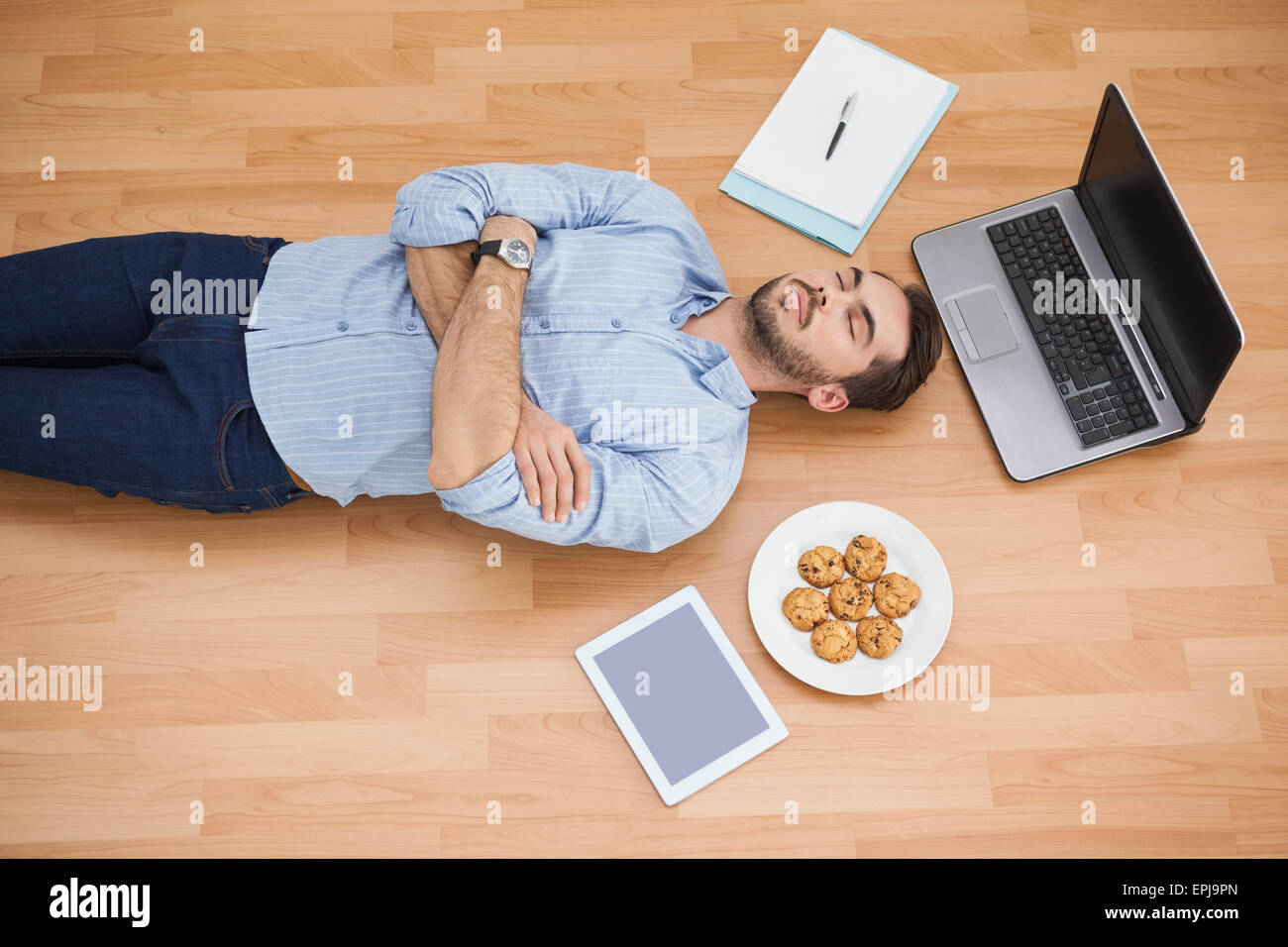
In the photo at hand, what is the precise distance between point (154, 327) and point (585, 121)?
1026mm

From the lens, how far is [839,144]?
204 centimetres

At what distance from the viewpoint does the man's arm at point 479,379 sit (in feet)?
4.89

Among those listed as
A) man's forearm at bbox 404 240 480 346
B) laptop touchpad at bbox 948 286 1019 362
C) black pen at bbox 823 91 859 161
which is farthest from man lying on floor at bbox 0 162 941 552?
black pen at bbox 823 91 859 161

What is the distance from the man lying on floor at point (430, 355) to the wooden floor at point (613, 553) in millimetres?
223

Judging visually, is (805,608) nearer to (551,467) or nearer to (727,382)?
(727,382)

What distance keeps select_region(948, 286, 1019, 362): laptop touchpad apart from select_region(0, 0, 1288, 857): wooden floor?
0.08 metres

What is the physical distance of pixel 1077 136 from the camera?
6.97 ft

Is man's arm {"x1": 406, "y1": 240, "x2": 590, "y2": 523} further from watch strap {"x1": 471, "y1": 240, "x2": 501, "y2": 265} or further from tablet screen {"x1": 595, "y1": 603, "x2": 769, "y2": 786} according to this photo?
tablet screen {"x1": 595, "y1": 603, "x2": 769, "y2": 786}

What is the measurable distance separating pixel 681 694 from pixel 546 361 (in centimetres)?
69

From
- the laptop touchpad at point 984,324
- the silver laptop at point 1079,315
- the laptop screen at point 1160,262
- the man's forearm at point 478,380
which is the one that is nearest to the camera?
the man's forearm at point 478,380

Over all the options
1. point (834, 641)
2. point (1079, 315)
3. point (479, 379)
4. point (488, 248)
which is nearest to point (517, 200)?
point (488, 248)

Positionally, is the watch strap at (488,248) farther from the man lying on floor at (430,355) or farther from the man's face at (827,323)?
the man's face at (827,323)

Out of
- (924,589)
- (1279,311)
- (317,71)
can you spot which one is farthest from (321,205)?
(1279,311)

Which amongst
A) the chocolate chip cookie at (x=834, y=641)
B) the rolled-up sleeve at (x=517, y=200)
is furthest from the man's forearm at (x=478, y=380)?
the chocolate chip cookie at (x=834, y=641)
